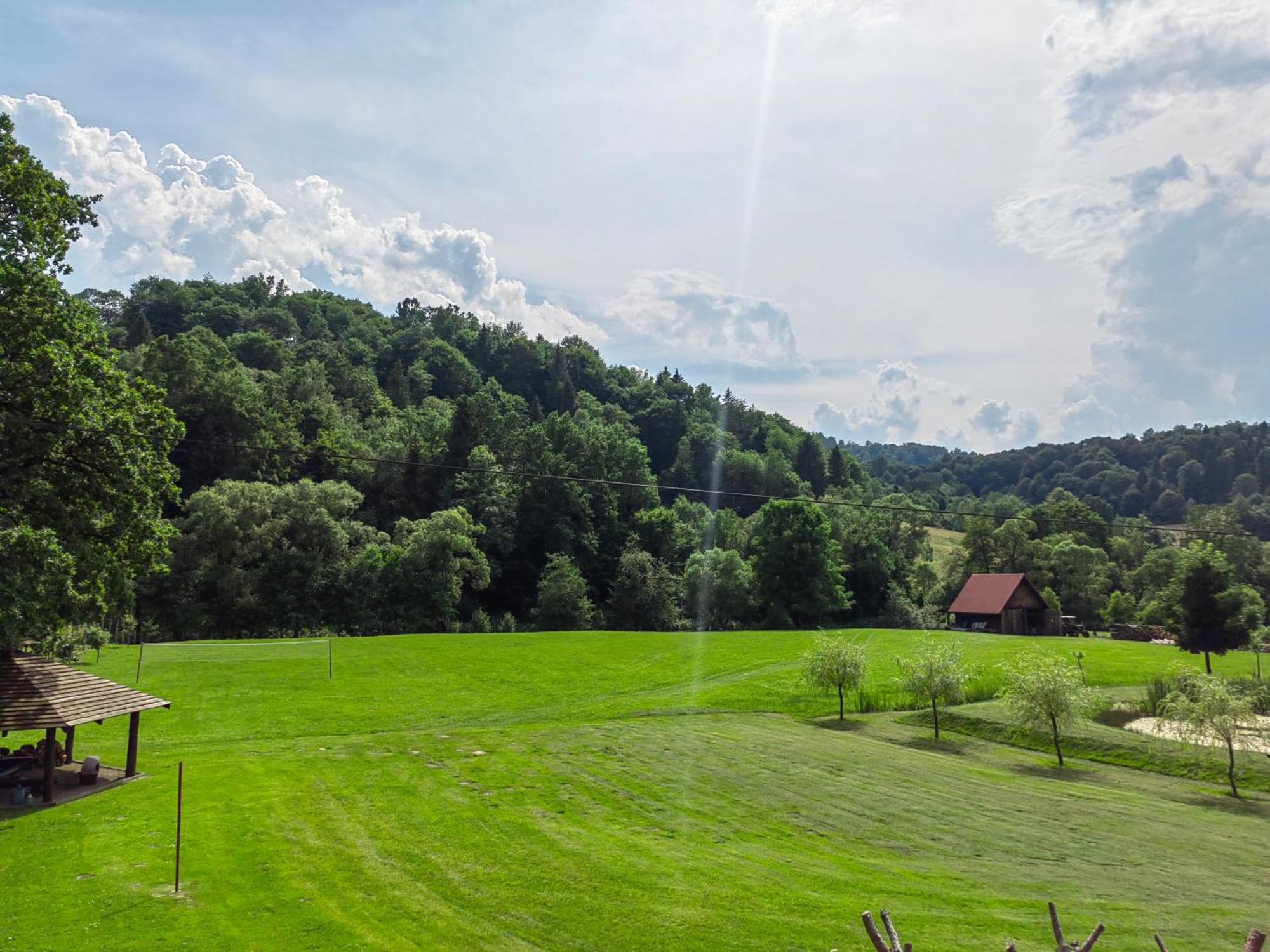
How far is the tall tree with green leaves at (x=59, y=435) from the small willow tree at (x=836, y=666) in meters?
28.2

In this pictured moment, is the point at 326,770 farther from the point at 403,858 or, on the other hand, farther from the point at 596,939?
the point at 596,939

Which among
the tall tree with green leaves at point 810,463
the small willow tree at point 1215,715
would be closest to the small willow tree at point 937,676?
the small willow tree at point 1215,715

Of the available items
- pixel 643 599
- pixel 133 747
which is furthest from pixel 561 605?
pixel 133 747

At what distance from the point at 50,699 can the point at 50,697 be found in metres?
0.11

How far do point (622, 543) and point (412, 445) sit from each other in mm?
25108

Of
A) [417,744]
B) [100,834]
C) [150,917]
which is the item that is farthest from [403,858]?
[417,744]

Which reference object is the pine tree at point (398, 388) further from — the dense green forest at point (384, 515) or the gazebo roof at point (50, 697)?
the gazebo roof at point (50, 697)

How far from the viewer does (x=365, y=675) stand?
39188 mm

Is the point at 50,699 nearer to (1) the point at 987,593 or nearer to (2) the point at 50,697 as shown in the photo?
(2) the point at 50,697

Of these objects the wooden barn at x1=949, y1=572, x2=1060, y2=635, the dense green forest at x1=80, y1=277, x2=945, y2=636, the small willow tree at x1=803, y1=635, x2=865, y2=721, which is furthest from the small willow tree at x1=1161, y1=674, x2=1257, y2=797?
the wooden barn at x1=949, y1=572, x2=1060, y2=635

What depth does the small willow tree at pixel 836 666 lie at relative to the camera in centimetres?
3744

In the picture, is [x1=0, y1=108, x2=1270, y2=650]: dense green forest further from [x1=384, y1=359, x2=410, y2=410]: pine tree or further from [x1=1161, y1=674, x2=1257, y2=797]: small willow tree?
[x1=1161, y1=674, x2=1257, y2=797]: small willow tree

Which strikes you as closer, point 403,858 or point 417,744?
point 403,858

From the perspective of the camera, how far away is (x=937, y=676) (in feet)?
116
